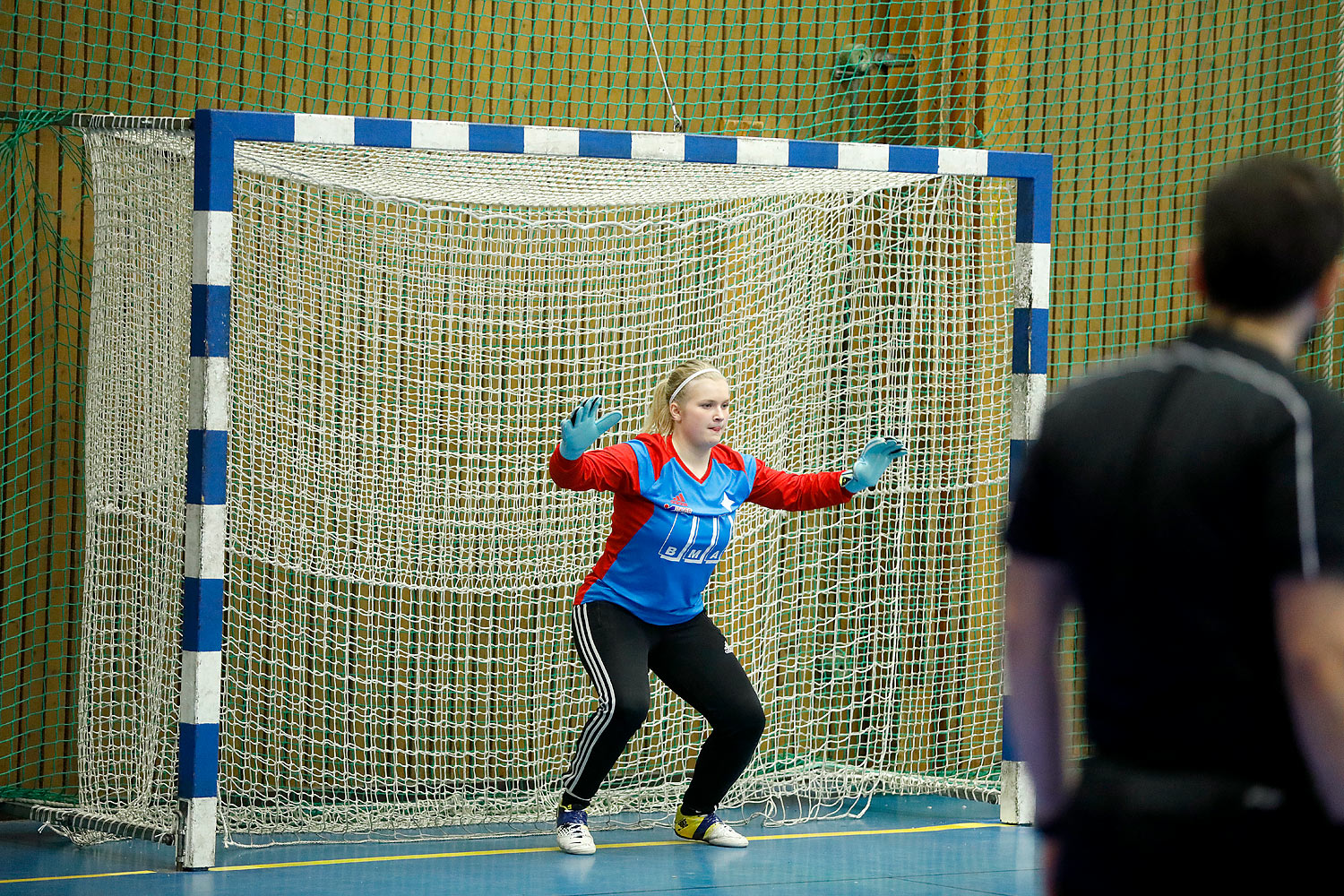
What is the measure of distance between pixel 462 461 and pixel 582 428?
1.56 metres

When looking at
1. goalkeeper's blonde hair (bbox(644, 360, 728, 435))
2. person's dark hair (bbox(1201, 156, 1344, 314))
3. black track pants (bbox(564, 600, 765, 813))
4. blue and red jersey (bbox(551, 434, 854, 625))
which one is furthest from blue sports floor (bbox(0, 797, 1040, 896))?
person's dark hair (bbox(1201, 156, 1344, 314))

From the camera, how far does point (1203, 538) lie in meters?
1.72

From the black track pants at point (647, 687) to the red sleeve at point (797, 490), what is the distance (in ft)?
1.56

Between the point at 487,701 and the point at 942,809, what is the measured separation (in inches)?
74.8

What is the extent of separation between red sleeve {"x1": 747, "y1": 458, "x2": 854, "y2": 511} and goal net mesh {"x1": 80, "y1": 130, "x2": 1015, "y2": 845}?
70cm

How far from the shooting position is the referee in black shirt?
1.67 m

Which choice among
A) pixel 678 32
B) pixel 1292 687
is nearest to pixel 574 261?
pixel 678 32

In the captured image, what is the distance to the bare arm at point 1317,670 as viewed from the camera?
164cm

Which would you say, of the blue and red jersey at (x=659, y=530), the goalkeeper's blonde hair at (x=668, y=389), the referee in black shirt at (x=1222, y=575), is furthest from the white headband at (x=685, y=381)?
the referee in black shirt at (x=1222, y=575)

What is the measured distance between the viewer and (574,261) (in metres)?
6.15

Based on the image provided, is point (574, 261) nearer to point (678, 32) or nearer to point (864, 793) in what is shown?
point (678, 32)

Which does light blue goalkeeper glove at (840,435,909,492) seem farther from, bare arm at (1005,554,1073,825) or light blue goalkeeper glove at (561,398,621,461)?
bare arm at (1005,554,1073,825)

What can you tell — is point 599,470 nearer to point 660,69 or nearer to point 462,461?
point 462,461

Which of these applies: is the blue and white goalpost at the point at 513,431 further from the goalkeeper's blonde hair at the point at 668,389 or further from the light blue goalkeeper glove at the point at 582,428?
the light blue goalkeeper glove at the point at 582,428
